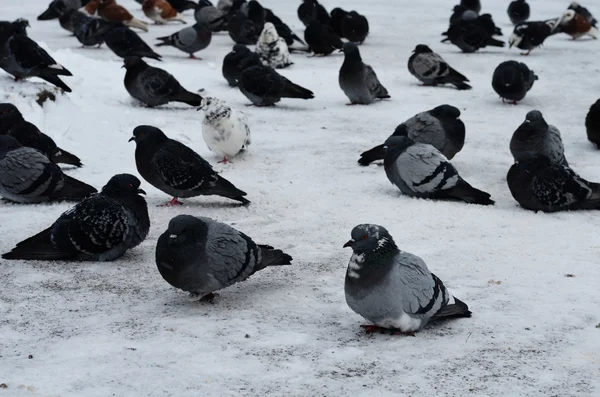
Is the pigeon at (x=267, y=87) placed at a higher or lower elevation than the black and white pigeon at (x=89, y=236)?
lower

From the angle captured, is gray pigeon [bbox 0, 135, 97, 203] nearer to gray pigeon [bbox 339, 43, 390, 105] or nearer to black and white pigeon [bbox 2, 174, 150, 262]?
black and white pigeon [bbox 2, 174, 150, 262]

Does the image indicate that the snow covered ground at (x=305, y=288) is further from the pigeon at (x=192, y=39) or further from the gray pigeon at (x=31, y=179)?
the pigeon at (x=192, y=39)

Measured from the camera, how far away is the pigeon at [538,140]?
26.2 ft

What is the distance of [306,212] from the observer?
684 cm

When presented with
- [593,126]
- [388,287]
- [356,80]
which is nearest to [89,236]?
[388,287]

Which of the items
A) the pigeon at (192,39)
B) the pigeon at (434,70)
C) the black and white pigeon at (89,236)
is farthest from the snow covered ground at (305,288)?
the pigeon at (192,39)

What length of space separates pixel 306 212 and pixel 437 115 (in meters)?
2.30

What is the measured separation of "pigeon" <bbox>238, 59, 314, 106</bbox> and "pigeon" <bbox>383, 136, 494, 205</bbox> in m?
3.80

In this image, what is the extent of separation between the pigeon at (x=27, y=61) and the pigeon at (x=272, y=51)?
14.5ft

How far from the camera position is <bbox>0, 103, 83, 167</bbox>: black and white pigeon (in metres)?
7.53

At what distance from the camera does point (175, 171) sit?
6.84m

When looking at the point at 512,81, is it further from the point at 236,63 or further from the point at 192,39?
the point at 192,39

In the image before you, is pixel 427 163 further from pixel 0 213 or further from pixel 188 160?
pixel 0 213

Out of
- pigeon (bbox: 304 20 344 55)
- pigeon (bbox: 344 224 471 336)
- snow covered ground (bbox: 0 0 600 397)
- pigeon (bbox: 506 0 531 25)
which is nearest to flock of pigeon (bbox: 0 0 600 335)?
pigeon (bbox: 344 224 471 336)
